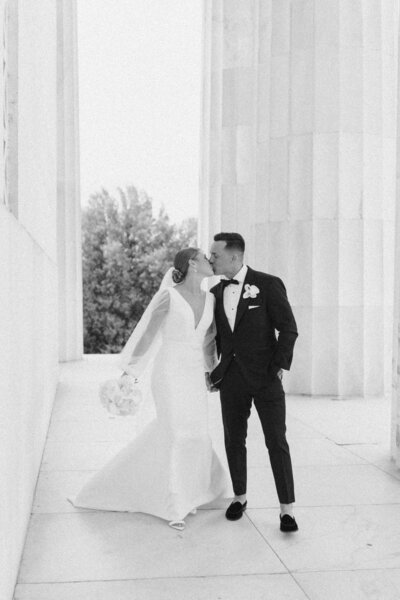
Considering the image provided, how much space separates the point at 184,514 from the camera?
8.65 meters

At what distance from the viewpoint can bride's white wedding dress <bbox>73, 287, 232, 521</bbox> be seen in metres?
8.95

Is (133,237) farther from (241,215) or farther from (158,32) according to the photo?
(241,215)

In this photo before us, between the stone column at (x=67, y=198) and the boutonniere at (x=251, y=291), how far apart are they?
21619 millimetres

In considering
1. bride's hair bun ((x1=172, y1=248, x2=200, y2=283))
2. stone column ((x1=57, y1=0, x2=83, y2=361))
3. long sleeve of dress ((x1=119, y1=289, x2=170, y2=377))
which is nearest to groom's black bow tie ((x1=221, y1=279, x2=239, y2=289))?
bride's hair bun ((x1=172, y1=248, x2=200, y2=283))

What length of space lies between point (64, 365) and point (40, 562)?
20.8m

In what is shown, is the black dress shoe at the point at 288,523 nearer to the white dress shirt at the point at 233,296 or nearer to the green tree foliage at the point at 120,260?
the white dress shirt at the point at 233,296

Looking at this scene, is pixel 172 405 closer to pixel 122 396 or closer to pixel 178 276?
pixel 122 396

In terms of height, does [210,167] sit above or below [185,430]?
above

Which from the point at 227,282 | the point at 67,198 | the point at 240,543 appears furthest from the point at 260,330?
the point at 67,198

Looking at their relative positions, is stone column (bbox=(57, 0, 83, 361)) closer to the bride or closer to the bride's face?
the bride

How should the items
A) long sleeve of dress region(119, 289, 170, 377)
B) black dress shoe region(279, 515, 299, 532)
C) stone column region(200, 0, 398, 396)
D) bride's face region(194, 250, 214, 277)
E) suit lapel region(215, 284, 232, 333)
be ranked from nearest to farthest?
1. black dress shoe region(279, 515, 299, 532)
2. suit lapel region(215, 284, 232, 333)
3. bride's face region(194, 250, 214, 277)
4. long sleeve of dress region(119, 289, 170, 377)
5. stone column region(200, 0, 398, 396)

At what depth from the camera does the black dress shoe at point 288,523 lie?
8297mm

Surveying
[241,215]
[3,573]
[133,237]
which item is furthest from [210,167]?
[133,237]

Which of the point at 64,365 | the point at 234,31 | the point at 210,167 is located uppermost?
the point at 234,31
